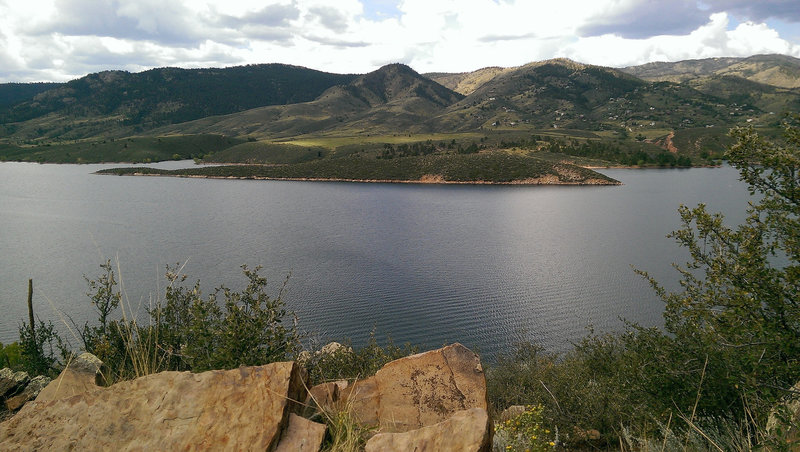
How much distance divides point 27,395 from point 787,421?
36.7 ft

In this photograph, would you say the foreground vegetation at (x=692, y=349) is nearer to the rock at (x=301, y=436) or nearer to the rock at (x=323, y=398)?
the rock at (x=323, y=398)

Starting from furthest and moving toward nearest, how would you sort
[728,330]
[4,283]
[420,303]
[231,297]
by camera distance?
[4,283] < [420,303] < [231,297] < [728,330]

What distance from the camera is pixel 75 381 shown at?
6.22 m

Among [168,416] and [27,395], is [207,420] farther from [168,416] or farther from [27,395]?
[27,395]

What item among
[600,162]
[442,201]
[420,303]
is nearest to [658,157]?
[600,162]

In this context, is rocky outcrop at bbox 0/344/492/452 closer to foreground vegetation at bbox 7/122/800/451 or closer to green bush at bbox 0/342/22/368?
foreground vegetation at bbox 7/122/800/451

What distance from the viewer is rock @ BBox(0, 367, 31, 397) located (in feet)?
27.9

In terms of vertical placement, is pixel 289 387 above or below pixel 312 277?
above

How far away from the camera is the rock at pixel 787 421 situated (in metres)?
4.93

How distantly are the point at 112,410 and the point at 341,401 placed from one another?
8.05ft

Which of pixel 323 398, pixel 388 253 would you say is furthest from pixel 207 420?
pixel 388 253

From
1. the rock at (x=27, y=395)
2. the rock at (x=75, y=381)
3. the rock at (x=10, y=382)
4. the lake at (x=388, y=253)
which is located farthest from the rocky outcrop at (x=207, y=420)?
the rock at (x=10, y=382)

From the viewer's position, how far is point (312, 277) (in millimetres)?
33375

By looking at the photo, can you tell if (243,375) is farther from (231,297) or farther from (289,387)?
(231,297)
